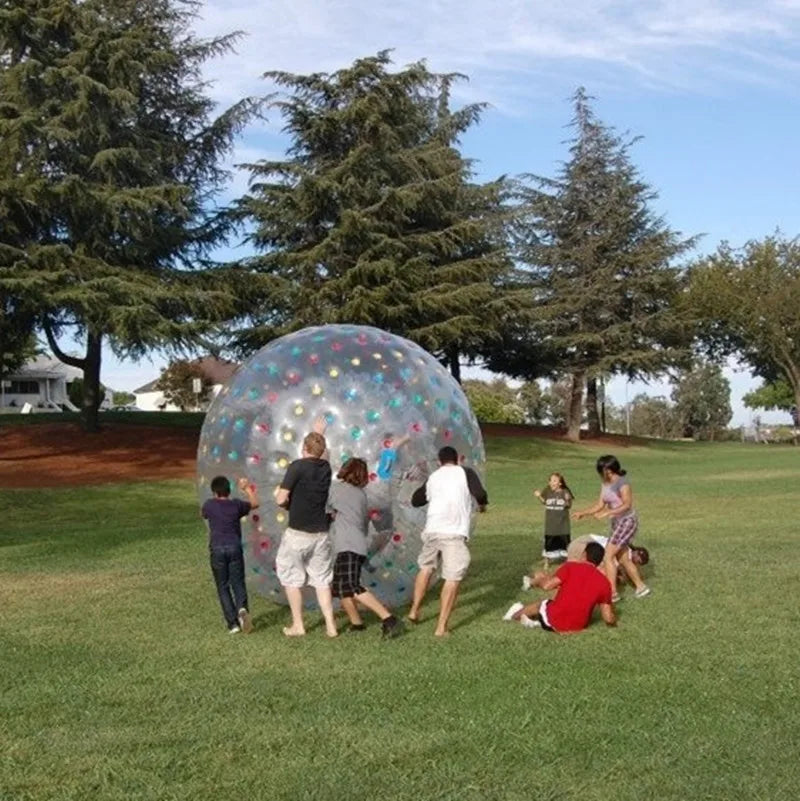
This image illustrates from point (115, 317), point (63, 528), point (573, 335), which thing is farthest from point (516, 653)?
point (573, 335)

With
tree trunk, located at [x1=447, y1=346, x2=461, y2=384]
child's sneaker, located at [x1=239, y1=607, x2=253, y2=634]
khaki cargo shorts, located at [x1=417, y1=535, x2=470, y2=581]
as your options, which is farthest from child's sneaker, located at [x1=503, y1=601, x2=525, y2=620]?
tree trunk, located at [x1=447, y1=346, x2=461, y2=384]

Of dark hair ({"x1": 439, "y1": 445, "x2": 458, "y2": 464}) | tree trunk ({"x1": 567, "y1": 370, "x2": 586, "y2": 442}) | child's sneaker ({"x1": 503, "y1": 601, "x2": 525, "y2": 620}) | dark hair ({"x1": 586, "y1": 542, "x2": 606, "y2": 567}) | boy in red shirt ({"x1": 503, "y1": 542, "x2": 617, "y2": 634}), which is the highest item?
tree trunk ({"x1": 567, "y1": 370, "x2": 586, "y2": 442})

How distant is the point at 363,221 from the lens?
113ft

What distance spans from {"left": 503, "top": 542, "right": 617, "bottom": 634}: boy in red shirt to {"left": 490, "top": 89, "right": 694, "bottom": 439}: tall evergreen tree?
38000 mm

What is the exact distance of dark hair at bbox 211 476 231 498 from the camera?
30.6 ft

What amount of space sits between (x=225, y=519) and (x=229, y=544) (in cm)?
21

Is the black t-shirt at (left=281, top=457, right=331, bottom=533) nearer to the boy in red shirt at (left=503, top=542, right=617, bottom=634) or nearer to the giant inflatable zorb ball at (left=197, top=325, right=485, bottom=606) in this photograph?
the giant inflatable zorb ball at (left=197, top=325, right=485, bottom=606)

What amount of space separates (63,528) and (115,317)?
10.1 m

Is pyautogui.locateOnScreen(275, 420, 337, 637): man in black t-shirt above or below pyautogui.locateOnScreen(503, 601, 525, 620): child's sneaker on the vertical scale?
above

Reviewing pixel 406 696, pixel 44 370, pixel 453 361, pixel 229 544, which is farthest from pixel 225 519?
pixel 44 370

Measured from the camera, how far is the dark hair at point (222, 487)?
30.6ft

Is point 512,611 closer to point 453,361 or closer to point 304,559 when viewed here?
point 304,559

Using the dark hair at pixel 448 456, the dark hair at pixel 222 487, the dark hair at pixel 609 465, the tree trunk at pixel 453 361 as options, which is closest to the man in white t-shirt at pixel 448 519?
the dark hair at pixel 448 456

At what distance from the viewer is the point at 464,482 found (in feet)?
30.0
